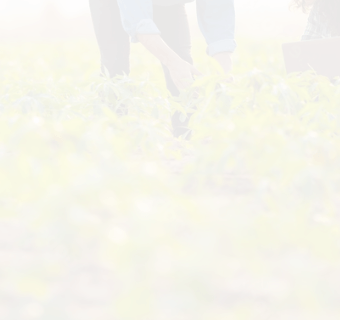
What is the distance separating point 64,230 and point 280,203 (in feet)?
1.96

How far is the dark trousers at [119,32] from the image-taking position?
3.25 metres

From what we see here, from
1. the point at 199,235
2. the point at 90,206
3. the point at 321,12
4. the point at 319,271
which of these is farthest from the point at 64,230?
the point at 321,12

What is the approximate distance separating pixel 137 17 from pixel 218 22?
0.68m

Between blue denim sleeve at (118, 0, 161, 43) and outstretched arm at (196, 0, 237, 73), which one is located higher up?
blue denim sleeve at (118, 0, 161, 43)

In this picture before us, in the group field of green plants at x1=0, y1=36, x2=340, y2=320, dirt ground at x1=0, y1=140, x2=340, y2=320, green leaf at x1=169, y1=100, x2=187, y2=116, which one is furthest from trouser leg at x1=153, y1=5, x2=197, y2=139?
dirt ground at x1=0, y1=140, x2=340, y2=320

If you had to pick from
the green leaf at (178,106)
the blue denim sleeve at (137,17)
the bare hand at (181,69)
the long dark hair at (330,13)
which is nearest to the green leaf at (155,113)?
the green leaf at (178,106)

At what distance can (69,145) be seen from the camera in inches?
59.5

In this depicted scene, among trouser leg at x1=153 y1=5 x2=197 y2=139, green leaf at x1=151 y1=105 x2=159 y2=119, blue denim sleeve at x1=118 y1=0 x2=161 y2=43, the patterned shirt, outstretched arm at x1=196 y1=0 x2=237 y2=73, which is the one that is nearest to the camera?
green leaf at x1=151 y1=105 x2=159 y2=119

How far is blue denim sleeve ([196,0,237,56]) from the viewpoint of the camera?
3.22 meters

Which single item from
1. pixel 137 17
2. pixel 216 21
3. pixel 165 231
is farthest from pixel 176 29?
pixel 165 231

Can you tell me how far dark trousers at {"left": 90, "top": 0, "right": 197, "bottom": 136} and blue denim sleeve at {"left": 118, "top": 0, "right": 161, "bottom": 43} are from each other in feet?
1.31

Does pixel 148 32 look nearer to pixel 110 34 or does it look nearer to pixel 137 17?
pixel 137 17

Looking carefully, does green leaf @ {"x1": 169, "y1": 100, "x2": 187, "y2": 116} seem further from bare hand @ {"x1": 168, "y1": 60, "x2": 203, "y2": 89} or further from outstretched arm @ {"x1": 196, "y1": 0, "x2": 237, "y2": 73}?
outstretched arm @ {"x1": 196, "y1": 0, "x2": 237, "y2": 73}

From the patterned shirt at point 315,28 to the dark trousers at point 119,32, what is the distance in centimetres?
97
